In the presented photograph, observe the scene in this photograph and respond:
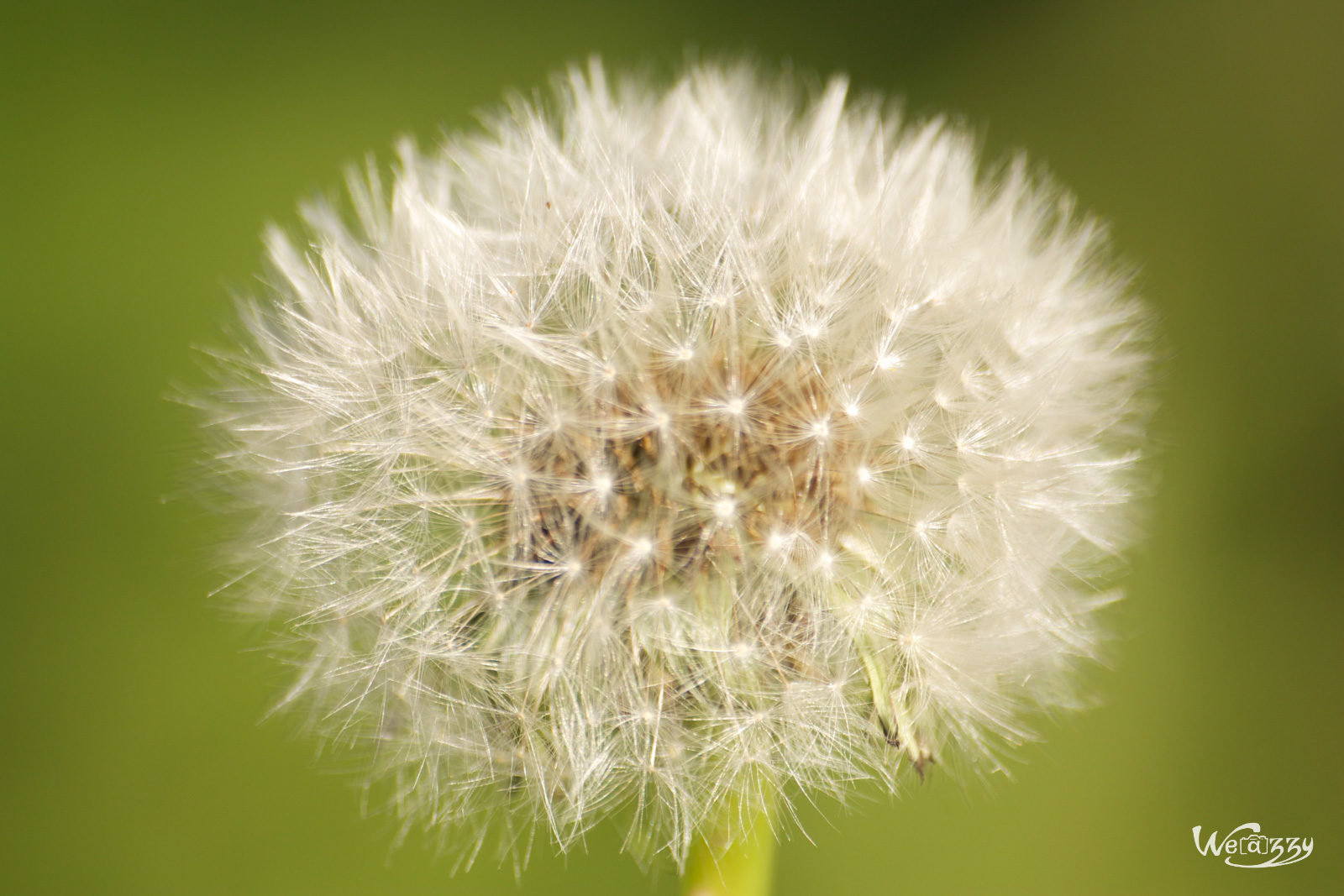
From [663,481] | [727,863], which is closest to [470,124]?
[663,481]

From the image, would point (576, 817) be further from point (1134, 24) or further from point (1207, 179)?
point (1134, 24)

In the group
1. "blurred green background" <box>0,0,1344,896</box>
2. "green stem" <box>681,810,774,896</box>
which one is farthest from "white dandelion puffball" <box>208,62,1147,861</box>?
"blurred green background" <box>0,0,1344,896</box>

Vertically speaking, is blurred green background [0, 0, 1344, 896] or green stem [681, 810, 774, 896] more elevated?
blurred green background [0, 0, 1344, 896]

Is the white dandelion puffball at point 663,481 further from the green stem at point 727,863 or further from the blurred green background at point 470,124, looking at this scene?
the blurred green background at point 470,124

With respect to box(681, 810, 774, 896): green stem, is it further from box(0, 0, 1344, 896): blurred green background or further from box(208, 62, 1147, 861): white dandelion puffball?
box(0, 0, 1344, 896): blurred green background

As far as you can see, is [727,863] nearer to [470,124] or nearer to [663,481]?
[663,481]
